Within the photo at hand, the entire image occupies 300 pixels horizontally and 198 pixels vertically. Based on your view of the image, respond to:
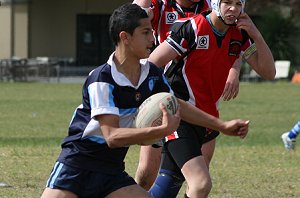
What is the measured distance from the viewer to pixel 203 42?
7.24m

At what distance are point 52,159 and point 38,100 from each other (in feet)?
49.2

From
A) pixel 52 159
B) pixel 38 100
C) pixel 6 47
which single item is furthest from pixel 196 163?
Answer: pixel 6 47

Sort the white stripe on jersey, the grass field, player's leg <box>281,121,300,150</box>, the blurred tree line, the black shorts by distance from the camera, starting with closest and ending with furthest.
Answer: the white stripe on jersey, the black shorts, the grass field, player's leg <box>281,121,300,150</box>, the blurred tree line

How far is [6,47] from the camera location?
46.7 metres

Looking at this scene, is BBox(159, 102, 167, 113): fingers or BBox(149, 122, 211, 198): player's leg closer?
BBox(159, 102, 167, 113): fingers

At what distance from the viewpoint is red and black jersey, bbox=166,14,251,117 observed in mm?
7234

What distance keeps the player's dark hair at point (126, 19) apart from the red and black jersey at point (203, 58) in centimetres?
125

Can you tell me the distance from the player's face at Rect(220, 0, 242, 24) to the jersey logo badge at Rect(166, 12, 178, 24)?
2.77 ft

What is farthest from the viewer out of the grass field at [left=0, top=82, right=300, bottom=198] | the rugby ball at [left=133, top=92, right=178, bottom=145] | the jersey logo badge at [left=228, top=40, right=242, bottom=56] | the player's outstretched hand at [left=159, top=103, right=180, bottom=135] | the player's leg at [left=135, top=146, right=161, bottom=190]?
the grass field at [left=0, top=82, right=300, bottom=198]

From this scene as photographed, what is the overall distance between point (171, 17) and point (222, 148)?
700 cm

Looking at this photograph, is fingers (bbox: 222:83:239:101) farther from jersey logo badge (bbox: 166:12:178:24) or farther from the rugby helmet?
jersey logo badge (bbox: 166:12:178:24)

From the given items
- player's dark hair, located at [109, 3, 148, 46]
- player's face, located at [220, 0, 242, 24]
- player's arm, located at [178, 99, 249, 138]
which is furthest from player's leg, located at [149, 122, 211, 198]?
player's dark hair, located at [109, 3, 148, 46]

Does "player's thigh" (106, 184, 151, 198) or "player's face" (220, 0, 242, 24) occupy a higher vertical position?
"player's face" (220, 0, 242, 24)

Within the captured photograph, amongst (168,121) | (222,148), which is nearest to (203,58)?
(168,121)
